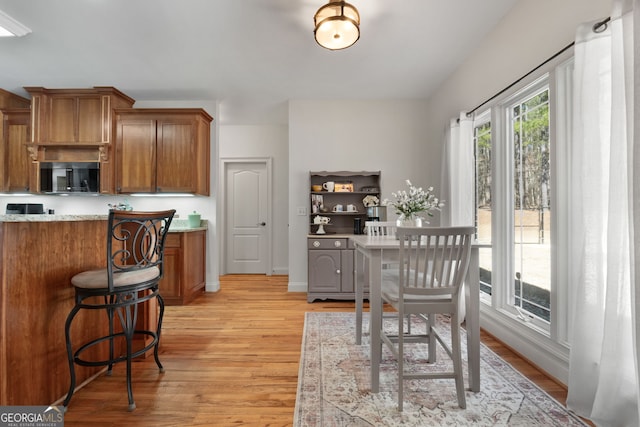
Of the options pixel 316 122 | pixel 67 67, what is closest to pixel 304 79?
pixel 316 122

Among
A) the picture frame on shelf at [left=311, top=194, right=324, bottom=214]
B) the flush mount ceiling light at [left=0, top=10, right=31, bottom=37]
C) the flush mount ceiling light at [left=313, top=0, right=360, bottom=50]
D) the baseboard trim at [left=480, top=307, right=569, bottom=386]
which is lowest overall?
the baseboard trim at [left=480, top=307, right=569, bottom=386]

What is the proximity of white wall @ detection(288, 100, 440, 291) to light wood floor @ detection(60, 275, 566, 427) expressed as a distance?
153 centimetres

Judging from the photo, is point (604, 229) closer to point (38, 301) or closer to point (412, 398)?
point (412, 398)

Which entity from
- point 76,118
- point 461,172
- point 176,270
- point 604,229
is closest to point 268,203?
point 176,270

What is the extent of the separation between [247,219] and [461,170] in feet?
12.6

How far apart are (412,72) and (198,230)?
10.8 ft

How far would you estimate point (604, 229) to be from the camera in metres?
1.59

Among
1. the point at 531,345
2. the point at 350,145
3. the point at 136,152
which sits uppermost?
the point at 350,145

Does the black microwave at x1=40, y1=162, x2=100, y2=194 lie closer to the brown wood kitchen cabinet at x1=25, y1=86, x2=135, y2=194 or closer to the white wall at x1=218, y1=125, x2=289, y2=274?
the brown wood kitchen cabinet at x1=25, y1=86, x2=135, y2=194

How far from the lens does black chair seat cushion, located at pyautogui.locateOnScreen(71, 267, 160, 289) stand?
1679 millimetres

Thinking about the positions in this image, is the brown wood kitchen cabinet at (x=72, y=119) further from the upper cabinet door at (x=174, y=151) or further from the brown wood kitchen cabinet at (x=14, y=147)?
the upper cabinet door at (x=174, y=151)

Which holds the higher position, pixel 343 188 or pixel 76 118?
pixel 76 118

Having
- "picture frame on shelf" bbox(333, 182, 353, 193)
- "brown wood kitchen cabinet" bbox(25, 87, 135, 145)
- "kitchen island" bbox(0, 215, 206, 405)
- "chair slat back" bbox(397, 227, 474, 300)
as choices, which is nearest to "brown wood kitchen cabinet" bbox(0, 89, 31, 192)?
"brown wood kitchen cabinet" bbox(25, 87, 135, 145)

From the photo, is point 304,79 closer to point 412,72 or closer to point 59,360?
point 412,72
